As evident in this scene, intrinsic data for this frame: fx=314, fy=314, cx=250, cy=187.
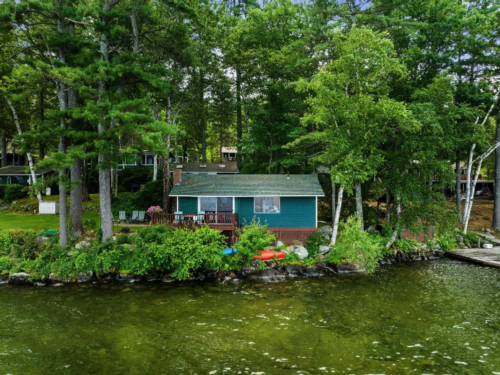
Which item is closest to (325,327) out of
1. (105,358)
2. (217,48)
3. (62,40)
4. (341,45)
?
(105,358)

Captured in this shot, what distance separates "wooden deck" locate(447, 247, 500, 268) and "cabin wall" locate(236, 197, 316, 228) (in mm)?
9571

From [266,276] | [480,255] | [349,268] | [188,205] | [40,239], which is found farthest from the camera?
[188,205]

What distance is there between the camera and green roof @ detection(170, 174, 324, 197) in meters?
19.6

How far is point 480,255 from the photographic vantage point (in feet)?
64.9

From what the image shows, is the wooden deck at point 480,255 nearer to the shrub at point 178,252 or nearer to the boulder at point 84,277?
the shrub at point 178,252

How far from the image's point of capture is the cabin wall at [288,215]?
20.0m

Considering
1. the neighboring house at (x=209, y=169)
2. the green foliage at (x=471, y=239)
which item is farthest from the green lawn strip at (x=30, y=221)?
the green foliage at (x=471, y=239)

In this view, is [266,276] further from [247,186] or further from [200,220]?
[247,186]

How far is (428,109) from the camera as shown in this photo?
→ 17578mm

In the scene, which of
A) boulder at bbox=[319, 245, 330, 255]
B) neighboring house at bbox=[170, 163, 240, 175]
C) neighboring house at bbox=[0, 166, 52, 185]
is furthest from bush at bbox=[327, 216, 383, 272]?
neighboring house at bbox=[0, 166, 52, 185]

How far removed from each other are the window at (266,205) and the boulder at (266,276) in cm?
447

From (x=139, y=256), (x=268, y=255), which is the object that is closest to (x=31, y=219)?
(x=139, y=256)

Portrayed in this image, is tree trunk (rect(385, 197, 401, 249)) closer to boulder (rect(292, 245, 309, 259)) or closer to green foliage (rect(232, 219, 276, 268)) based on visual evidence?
boulder (rect(292, 245, 309, 259))

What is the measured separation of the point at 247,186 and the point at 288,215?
3.24 m
